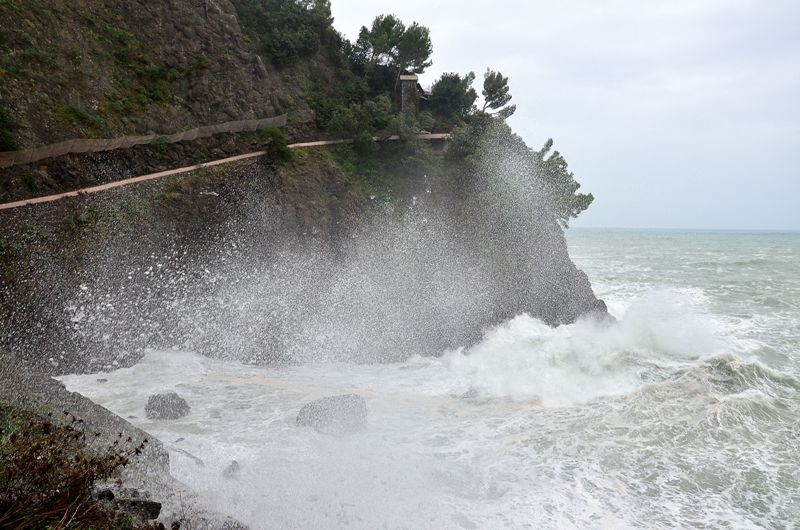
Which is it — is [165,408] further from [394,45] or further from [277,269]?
[394,45]

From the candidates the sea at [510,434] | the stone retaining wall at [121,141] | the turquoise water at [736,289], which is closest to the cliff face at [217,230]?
the stone retaining wall at [121,141]

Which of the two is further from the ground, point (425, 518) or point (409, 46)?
point (409, 46)

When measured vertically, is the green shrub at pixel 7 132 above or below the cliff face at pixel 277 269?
above

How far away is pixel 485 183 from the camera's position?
23500mm

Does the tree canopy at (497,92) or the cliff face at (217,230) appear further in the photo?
the tree canopy at (497,92)

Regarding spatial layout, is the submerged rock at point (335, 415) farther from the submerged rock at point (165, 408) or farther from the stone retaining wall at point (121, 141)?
the stone retaining wall at point (121, 141)

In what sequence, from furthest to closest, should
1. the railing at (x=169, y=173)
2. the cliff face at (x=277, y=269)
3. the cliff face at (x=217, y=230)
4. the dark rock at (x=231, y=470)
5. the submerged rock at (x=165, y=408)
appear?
the railing at (x=169, y=173)
the cliff face at (x=217, y=230)
the cliff face at (x=277, y=269)
the submerged rock at (x=165, y=408)
the dark rock at (x=231, y=470)

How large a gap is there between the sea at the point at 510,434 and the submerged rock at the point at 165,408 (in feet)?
0.69

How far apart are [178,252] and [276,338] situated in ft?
15.9

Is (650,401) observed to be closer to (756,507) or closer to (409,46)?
(756,507)

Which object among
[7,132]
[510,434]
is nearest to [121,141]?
[7,132]

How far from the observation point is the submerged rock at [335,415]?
10271 millimetres

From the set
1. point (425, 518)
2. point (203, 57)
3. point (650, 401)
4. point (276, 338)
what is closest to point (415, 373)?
point (276, 338)

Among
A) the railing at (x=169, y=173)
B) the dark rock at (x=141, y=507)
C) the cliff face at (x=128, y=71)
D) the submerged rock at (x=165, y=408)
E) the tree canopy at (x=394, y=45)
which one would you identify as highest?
the tree canopy at (x=394, y=45)
